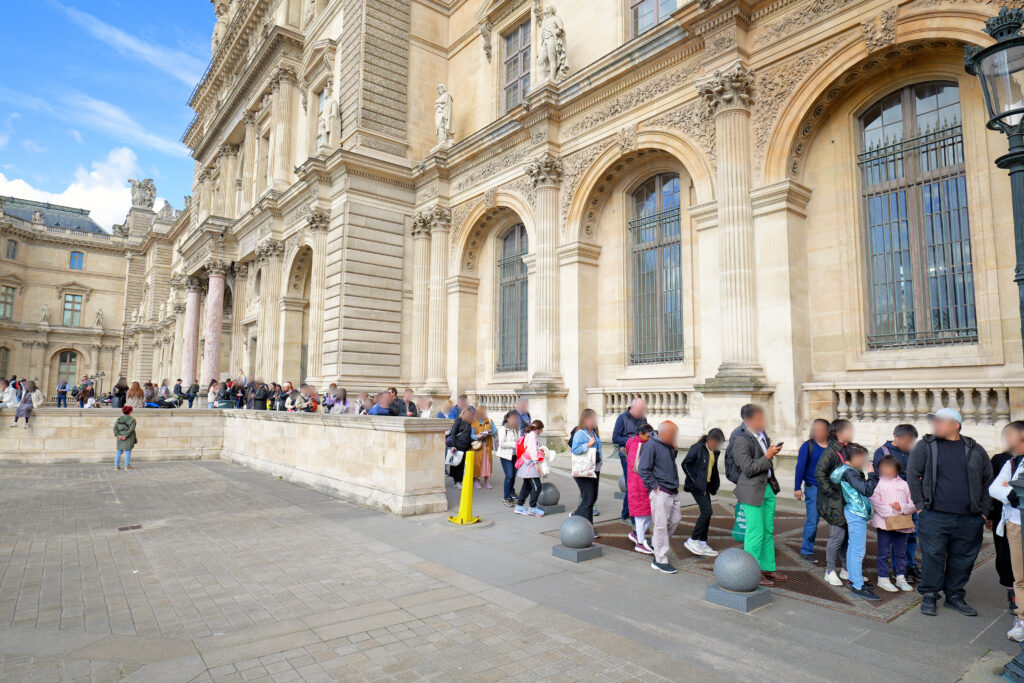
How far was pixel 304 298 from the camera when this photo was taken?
85.8 feet

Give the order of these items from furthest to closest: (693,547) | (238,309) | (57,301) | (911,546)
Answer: (57,301) → (238,309) → (693,547) → (911,546)

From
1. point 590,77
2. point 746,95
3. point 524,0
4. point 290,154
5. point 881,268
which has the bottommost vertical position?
point 881,268

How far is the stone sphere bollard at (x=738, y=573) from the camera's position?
17.1ft

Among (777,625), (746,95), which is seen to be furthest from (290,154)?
A: (777,625)

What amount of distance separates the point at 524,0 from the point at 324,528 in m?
19.1

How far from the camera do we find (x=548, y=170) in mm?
17281

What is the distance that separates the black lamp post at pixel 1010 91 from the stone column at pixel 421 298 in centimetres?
1888

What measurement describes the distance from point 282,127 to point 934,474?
29.1 meters

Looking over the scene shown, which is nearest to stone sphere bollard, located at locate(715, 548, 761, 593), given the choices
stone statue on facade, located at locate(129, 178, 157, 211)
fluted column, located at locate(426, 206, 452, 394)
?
fluted column, located at locate(426, 206, 452, 394)

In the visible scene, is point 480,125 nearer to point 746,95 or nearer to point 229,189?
point 746,95

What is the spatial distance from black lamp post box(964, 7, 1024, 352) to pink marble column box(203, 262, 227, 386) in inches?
1277

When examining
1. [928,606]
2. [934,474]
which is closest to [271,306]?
[934,474]

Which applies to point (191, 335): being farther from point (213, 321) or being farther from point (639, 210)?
point (639, 210)

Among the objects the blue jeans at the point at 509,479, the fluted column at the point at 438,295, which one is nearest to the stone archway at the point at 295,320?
the fluted column at the point at 438,295
